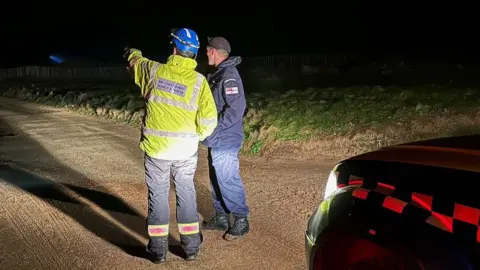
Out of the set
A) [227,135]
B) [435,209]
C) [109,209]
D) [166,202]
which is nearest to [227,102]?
[227,135]

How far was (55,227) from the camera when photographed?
5.05 m

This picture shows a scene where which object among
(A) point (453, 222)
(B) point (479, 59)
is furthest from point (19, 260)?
(B) point (479, 59)

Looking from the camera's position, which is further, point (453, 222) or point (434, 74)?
point (434, 74)

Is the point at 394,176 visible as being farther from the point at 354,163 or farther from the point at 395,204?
the point at 354,163

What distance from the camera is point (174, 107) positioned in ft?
13.0

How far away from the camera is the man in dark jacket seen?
14.7 feet

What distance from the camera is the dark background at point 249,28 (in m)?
38.0

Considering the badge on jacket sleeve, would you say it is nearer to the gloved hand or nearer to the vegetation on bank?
the gloved hand

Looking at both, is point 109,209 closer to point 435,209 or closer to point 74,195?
point 74,195

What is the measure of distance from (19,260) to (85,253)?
1.70 ft

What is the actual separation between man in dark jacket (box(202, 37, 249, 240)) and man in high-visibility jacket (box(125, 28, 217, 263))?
45cm

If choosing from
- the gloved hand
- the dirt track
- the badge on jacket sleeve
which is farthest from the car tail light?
the gloved hand

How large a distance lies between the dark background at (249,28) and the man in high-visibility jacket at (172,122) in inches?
971

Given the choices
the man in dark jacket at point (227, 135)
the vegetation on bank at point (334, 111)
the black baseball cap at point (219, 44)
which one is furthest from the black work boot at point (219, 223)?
the vegetation on bank at point (334, 111)
